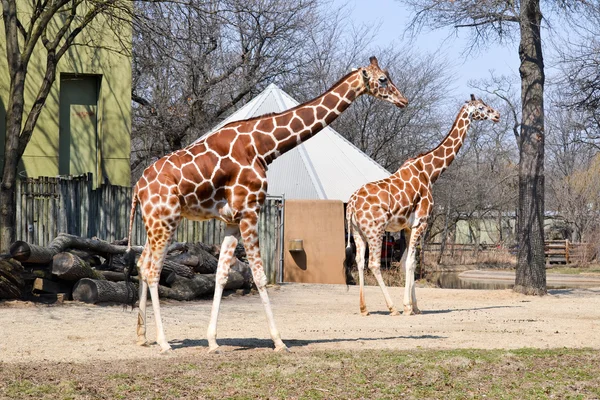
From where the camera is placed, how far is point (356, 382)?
307 inches

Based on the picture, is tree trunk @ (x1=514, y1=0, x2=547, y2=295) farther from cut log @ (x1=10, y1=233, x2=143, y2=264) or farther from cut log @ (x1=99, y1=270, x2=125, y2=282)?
cut log @ (x1=99, y1=270, x2=125, y2=282)

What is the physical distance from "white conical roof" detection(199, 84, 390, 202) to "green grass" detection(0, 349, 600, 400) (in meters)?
14.7

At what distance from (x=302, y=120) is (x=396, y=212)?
450 centimetres

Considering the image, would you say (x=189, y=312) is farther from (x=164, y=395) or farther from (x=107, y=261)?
(x=164, y=395)

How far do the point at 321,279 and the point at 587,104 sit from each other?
833 cm

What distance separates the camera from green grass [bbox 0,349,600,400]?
24.2ft

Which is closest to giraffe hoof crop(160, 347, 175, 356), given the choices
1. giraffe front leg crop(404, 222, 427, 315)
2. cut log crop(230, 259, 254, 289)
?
giraffe front leg crop(404, 222, 427, 315)

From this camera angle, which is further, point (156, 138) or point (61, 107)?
point (156, 138)

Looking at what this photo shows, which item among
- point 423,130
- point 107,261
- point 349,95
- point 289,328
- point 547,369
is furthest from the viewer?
point 423,130

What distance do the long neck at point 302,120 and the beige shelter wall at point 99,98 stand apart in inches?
437

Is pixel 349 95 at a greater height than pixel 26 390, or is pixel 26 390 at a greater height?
pixel 349 95

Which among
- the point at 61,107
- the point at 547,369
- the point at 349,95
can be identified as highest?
the point at 61,107

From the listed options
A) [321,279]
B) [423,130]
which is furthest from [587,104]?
[423,130]

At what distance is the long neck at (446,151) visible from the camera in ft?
51.1
